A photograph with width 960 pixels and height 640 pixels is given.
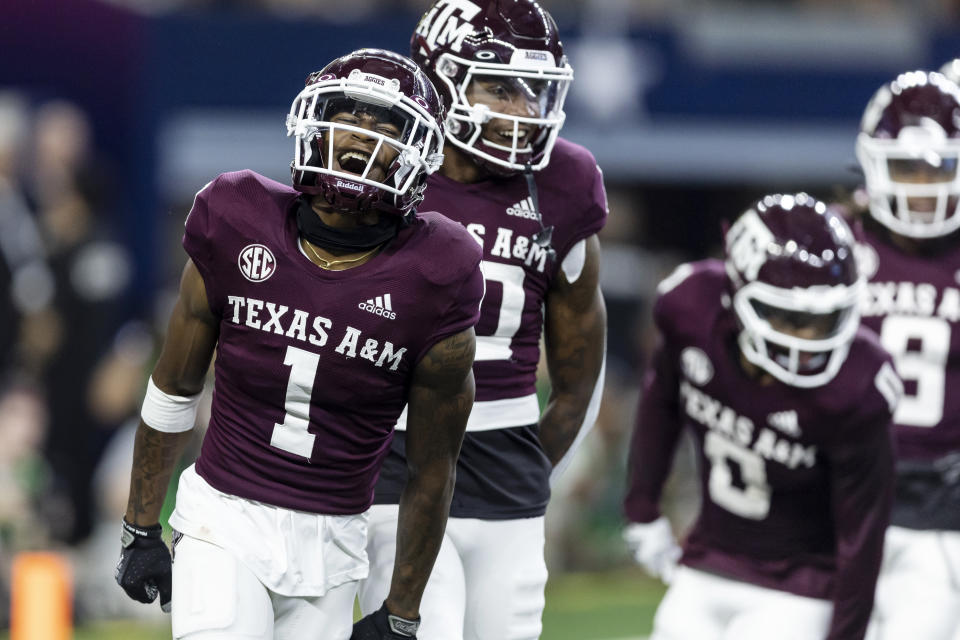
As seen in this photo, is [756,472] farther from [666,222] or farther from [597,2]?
[666,222]

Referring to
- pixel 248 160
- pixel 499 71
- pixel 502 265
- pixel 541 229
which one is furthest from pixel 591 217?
pixel 248 160

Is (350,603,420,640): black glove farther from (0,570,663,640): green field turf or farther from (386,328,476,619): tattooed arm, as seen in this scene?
(0,570,663,640): green field turf

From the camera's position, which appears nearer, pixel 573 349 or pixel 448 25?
pixel 448 25

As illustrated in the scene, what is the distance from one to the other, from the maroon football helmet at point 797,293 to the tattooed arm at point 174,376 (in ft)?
5.17

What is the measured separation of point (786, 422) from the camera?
4.57m

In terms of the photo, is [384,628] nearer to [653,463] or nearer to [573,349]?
[573,349]

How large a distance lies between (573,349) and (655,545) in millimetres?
878

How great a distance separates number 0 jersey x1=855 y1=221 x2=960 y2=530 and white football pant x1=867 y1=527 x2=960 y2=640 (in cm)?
12

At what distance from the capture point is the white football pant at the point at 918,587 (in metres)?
4.98

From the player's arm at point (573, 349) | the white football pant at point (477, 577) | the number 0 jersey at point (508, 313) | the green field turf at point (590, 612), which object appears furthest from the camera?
the green field turf at point (590, 612)

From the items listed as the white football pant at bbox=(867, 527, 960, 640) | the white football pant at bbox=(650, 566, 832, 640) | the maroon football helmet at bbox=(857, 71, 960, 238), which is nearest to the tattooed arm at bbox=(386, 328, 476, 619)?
the white football pant at bbox=(650, 566, 832, 640)

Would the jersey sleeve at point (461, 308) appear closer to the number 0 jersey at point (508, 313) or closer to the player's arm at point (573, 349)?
the number 0 jersey at point (508, 313)

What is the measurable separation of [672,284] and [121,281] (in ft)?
14.4

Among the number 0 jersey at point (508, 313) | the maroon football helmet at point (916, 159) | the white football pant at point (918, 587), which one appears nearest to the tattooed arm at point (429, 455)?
the number 0 jersey at point (508, 313)
